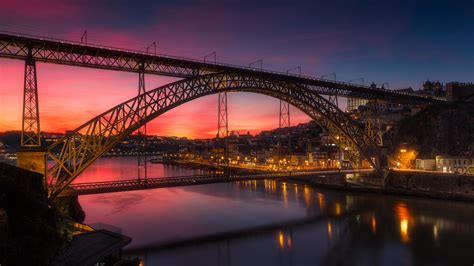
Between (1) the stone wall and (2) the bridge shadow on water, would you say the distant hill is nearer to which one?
(1) the stone wall

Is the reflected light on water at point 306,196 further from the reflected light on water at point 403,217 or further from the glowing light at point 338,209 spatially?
the reflected light on water at point 403,217

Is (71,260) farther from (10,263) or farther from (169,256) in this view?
(169,256)

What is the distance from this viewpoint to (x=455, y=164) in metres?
40.7

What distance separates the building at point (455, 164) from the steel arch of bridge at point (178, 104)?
25.2 ft

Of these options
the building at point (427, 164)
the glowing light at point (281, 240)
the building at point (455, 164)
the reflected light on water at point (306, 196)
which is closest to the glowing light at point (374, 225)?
the glowing light at point (281, 240)

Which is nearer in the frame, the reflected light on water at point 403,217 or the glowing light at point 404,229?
the glowing light at point 404,229

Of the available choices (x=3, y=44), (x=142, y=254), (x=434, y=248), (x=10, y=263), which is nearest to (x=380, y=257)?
(x=434, y=248)

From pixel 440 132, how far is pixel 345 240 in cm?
3139

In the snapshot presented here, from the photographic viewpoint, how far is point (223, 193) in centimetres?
4378

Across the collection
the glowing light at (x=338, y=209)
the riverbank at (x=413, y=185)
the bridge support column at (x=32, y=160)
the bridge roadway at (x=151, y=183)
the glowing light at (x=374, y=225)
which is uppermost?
the bridge support column at (x=32, y=160)

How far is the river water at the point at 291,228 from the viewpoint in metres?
19.6

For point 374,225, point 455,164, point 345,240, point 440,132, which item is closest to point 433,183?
point 455,164

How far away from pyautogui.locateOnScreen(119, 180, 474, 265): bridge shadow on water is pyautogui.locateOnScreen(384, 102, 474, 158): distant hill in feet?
47.0

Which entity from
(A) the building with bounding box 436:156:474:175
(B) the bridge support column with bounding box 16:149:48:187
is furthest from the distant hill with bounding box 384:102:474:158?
(B) the bridge support column with bounding box 16:149:48:187
